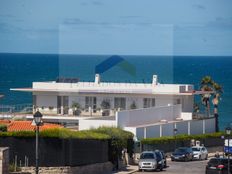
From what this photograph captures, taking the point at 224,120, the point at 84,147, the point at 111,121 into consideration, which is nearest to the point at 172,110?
the point at 111,121

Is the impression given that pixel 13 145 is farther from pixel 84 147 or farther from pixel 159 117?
pixel 159 117

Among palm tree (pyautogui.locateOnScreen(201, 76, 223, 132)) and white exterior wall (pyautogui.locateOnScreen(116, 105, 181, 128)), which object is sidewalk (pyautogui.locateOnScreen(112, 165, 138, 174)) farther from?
palm tree (pyautogui.locateOnScreen(201, 76, 223, 132))

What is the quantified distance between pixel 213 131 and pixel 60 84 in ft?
51.3

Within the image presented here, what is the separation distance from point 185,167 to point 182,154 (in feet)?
21.3

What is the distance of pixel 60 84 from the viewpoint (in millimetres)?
79125

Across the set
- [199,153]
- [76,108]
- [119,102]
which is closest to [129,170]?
[199,153]

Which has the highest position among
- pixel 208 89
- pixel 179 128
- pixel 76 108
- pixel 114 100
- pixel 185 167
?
pixel 208 89

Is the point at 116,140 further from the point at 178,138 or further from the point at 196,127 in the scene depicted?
the point at 196,127

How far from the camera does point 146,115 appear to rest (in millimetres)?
69938

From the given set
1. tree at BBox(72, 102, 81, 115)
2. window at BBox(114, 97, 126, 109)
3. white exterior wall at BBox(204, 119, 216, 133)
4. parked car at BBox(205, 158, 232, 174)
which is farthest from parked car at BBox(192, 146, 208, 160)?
parked car at BBox(205, 158, 232, 174)

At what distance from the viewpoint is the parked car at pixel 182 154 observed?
63.3 metres

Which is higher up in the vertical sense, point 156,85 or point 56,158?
point 156,85

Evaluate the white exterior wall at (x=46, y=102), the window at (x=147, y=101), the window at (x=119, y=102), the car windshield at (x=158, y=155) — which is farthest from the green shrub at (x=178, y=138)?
the white exterior wall at (x=46, y=102)

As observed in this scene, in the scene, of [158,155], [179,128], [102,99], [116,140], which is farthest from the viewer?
[102,99]
